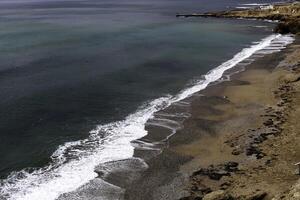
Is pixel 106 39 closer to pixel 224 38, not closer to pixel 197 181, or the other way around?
pixel 224 38

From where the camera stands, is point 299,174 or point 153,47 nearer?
point 299,174

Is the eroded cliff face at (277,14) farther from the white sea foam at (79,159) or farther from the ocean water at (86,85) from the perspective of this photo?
the white sea foam at (79,159)

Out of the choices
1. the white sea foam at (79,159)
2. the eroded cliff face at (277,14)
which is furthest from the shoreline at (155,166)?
the eroded cliff face at (277,14)

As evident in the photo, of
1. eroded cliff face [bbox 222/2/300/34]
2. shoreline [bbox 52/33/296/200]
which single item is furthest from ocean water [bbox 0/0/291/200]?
eroded cliff face [bbox 222/2/300/34]

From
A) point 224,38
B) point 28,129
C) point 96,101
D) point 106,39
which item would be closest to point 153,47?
point 106,39

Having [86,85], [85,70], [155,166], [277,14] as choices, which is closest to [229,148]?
[155,166]

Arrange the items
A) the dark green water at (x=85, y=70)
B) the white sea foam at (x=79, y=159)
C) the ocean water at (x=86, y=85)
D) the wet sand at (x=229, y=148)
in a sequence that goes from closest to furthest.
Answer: the wet sand at (x=229, y=148)
the white sea foam at (x=79, y=159)
the ocean water at (x=86, y=85)
the dark green water at (x=85, y=70)
